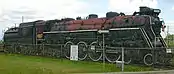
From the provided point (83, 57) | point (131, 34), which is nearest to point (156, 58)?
point (131, 34)

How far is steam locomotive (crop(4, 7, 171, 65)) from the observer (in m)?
24.3

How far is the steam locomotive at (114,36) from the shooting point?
24.3 meters

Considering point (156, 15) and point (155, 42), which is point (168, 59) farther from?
point (156, 15)

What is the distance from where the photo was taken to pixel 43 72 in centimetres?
1789

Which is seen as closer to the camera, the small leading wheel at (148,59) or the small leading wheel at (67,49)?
the small leading wheel at (148,59)

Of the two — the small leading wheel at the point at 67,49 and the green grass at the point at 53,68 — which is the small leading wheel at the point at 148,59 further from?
the small leading wheel at the point at 67,49

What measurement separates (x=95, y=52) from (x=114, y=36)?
2145 millimetres

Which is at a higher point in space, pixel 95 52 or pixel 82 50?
pixel 82 50

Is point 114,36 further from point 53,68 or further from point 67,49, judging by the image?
point 53,68

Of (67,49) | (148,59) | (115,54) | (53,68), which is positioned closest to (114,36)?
(115,54)

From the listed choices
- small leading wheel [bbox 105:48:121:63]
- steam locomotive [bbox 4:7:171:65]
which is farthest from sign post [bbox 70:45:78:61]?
small leading wheel [bbox 105:48:121:63]

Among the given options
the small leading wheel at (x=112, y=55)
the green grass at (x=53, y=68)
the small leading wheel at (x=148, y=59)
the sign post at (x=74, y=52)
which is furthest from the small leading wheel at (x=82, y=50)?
the small leading wheel at (x=148, y=59)

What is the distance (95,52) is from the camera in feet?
89.7

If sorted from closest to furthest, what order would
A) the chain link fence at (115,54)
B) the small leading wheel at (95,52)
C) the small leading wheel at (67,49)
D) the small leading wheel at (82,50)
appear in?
the chain link fence at (115,54), the small leading wheel at (95,52), the small leading wheel at (82,50), the small leading wheel at (67,49)
